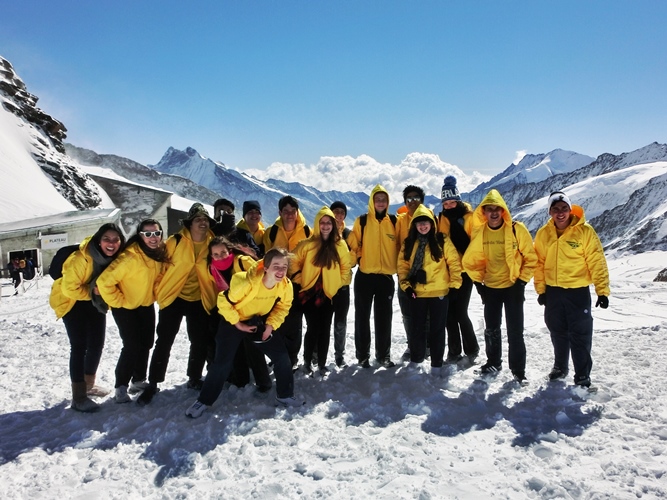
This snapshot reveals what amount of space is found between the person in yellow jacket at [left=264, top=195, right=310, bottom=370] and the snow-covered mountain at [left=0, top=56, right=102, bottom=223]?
36.1 m

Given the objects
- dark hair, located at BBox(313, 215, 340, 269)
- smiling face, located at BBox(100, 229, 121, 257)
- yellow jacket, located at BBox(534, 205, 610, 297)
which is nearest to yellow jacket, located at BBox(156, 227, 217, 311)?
smiling face, located at BBox(100, 229, 121, 257)

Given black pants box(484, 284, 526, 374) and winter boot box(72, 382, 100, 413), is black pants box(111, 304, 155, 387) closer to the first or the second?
winter boot box(72, 382, 100, 413)

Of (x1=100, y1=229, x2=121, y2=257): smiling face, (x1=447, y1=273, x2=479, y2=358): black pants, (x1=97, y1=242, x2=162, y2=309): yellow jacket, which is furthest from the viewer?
(x1=447, y1=273, x2=479, y2=358): black pants

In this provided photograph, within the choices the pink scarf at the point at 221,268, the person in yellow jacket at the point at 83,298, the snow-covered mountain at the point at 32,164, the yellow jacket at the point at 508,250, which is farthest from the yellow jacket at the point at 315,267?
the snow-covered mountain at the point at 32,164

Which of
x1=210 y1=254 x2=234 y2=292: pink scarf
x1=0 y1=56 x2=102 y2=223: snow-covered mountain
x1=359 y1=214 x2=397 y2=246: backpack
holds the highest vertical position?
x1=0 y1=56 x2=102 y2=223: snow-covered mountain

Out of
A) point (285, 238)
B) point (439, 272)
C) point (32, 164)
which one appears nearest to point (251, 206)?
point (285, 238)

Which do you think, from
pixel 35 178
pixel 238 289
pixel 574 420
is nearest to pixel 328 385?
pixel 238 289

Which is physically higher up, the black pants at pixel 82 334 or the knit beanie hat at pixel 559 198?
the knit beanie hat at pixel 559 198

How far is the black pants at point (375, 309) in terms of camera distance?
18.7 feet

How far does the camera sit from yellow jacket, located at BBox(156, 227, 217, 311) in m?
4.85

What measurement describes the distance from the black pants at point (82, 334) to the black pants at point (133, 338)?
0.25 metres

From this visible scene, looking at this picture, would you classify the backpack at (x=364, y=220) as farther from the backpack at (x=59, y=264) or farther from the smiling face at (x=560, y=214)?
the backpack at (x=59, y=264)

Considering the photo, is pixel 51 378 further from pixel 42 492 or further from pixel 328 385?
pixel 328 385

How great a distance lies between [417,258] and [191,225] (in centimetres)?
284
